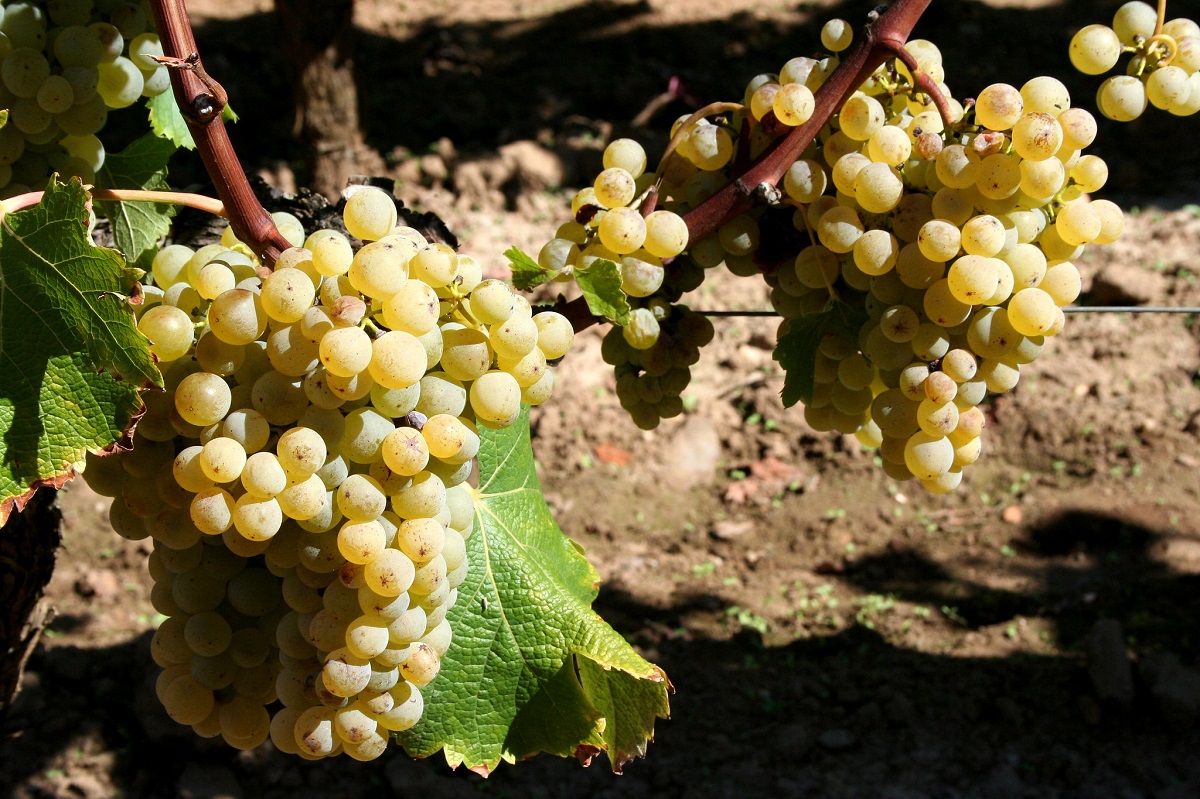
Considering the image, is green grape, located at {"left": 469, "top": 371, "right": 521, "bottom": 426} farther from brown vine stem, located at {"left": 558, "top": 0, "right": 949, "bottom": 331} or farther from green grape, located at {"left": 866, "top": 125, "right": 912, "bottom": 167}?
green grape, located at {"left": 866, "top": 125, "right": 912, "bottom": 167}

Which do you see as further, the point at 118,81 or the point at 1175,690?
the point at 1175,690

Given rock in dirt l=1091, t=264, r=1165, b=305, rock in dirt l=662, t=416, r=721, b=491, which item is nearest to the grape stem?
rock in dirt l=662, t=416, r=721, b=491

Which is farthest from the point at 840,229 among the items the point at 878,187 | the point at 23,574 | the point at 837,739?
the point at 837,739

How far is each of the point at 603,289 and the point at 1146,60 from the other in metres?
0.59

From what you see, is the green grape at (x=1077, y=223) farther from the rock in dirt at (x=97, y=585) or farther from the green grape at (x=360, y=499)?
the rock in dirt at (x=97, y=585)

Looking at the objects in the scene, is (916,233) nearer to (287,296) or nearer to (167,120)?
(287,296)

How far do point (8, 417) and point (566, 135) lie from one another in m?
4.65

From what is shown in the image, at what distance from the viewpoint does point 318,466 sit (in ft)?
2.76

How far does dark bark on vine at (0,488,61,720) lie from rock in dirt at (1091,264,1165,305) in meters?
3.42

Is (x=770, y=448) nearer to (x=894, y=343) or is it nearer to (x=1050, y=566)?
(x=1050, y=566)

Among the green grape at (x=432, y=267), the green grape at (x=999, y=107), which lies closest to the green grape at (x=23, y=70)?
the green grape at (x=432, y=267)

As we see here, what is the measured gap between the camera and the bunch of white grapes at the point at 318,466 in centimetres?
84

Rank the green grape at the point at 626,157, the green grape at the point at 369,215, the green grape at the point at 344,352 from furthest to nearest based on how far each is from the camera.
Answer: the green grape at the point at 626,157, the green grape at the point at 369,215, the green grape at the point at 344,352

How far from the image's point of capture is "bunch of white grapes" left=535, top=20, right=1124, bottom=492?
0.97 meters
